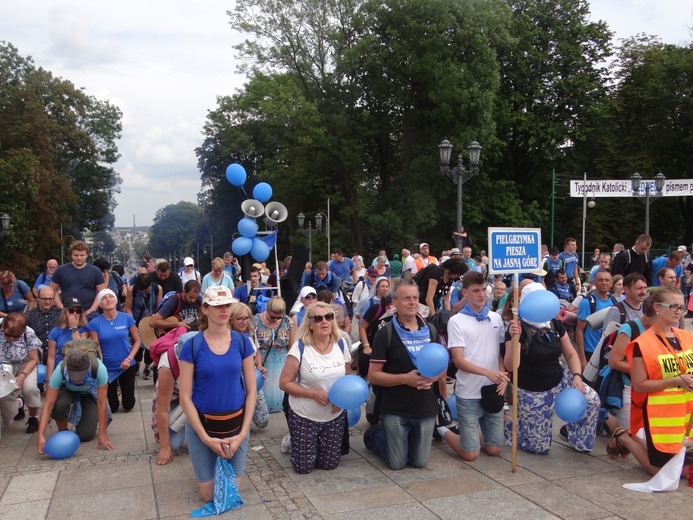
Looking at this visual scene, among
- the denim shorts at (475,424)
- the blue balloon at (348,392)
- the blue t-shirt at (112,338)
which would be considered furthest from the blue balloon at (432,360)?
the blue t-shirt at (112,338)

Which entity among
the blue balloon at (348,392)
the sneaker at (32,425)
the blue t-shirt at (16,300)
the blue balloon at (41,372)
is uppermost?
the blue t-shirt at (16,300)

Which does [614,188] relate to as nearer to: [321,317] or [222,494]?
[321,317]

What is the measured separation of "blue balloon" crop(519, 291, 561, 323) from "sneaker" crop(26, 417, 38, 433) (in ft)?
17.6

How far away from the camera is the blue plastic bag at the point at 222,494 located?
4.55m

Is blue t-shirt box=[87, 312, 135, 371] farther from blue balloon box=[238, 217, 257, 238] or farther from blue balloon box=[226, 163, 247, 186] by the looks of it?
blue balloon box=[226, 163, 247, 186]

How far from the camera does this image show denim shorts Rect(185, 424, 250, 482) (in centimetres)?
465

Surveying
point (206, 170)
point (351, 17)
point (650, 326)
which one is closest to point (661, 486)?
point (650, 326)

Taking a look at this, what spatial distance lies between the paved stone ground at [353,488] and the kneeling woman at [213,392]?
42cm

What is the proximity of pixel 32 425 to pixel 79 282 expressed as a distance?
2.13 meters

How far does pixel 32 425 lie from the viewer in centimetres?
694

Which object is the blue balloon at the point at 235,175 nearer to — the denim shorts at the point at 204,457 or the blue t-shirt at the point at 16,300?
the blue t-shirt at the point at 16,300

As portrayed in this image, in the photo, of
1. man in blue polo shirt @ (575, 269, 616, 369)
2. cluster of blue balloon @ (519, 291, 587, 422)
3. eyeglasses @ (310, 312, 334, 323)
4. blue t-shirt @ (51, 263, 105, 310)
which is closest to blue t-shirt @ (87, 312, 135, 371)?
blue t-shirt @ (51, 263, 105, 310)

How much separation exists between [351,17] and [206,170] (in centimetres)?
2562

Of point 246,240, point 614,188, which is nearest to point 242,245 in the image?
point 246,240
